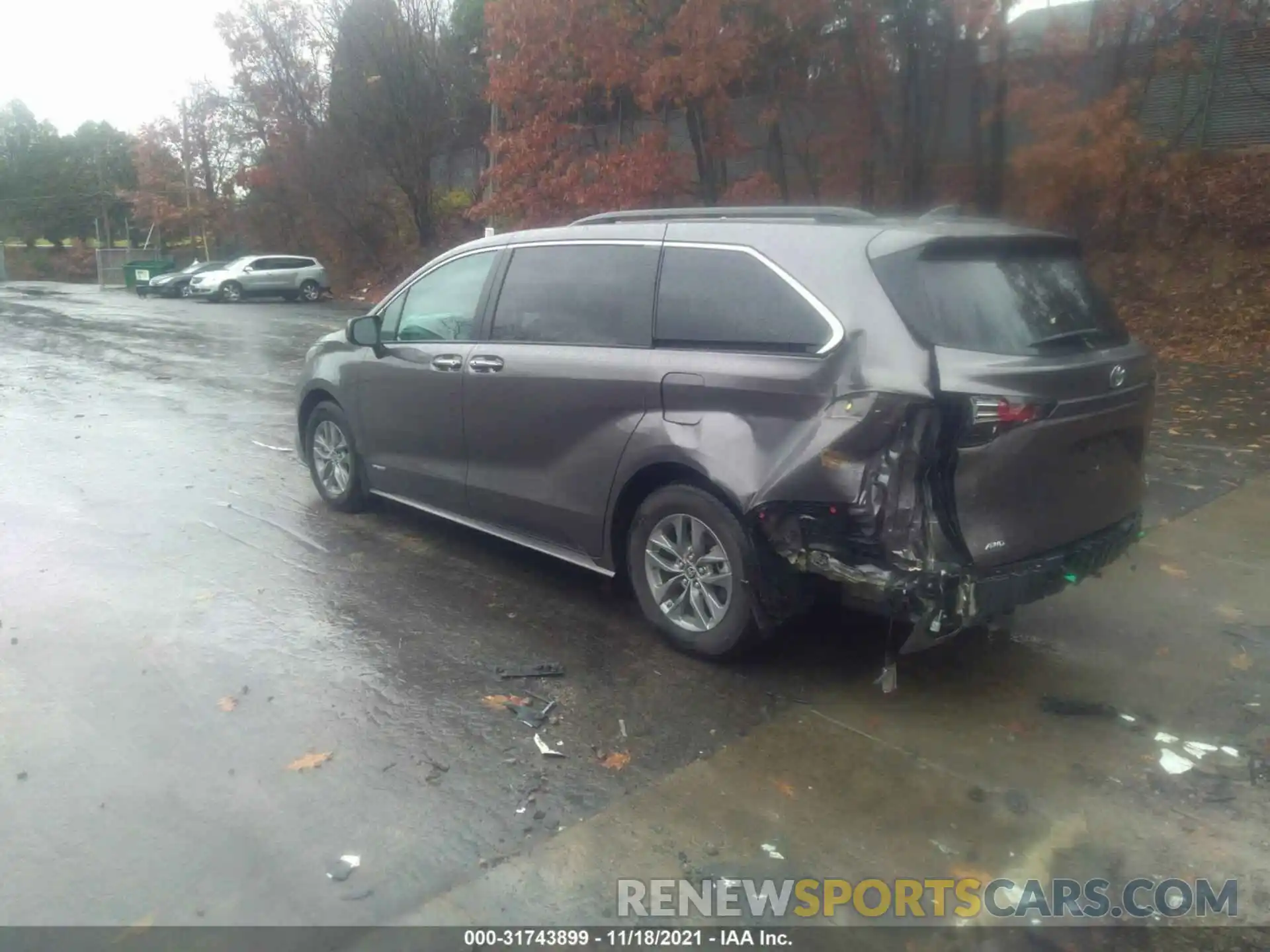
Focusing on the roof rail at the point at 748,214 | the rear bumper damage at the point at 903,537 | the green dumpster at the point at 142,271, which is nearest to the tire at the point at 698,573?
the rear bumper damage at the point at 903,537

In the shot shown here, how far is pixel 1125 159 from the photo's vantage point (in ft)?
50.0

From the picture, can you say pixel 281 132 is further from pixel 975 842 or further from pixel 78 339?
pixel 975 842

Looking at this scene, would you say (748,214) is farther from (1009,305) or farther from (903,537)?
(903,537)

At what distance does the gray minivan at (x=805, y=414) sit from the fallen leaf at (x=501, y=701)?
2.58 feet

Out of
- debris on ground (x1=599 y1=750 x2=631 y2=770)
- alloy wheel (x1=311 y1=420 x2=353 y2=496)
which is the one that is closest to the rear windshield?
debris on ground (x1=599 y1=750 x2=631 y2=770)

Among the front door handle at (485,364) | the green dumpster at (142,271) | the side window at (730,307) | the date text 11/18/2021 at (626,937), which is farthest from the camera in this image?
the green dumpster at (142,271)

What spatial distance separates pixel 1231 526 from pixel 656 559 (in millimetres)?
4257

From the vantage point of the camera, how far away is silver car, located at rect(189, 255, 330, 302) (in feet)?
118

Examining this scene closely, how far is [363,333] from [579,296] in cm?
182

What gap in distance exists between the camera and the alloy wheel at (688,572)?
15.9 feet

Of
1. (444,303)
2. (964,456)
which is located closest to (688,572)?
(964,456)

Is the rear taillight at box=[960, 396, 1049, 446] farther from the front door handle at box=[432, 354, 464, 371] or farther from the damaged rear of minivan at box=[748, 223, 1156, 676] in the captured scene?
the front door handle at box=[432, 354, 464, 371]

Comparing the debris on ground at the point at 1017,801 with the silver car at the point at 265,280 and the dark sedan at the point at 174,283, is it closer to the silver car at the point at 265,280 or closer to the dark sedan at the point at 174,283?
the silver car at the point at 265,280

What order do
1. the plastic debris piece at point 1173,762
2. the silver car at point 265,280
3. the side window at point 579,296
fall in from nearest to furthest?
1. the plastic debris piece at point 1173,762
2. the side window at point 579,296
3. the silver car at point 265,280
